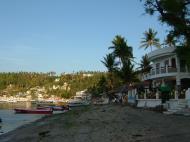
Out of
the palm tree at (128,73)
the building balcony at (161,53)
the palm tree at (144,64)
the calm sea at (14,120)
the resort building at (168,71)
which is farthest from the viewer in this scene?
the palm tree at (144,64)

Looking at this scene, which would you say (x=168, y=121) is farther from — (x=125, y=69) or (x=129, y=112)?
(x=125, y=69)

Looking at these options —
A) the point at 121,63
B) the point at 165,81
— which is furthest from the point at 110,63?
the point at 165,81

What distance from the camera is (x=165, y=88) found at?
1374 inches

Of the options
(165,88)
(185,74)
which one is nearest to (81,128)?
(165,88)

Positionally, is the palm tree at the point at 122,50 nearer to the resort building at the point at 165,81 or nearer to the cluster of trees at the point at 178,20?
the resort building at the point at 165,81

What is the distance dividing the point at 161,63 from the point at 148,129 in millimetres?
34275

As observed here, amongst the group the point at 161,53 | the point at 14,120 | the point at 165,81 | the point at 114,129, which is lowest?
the point at 14,120

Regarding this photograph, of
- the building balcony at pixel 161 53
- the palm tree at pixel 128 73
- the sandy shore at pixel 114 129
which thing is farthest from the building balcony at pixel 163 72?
the sandy shore at pixel 114 129

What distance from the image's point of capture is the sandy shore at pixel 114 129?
1975 centimetres

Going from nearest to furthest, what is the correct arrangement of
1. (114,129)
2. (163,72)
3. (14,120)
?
(114,129)
(163,72)
(14,120)

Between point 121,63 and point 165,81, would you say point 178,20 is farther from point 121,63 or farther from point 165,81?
point 121,63

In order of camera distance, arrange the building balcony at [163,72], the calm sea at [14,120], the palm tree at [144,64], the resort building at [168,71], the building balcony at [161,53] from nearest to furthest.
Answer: the resort building at [168,71] < the building balcony at [163,72] < the building balcony at [161,53] < the calm sea at [14,120] < the palm tree at [144,64]

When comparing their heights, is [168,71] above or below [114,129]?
above

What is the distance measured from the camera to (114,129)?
71.2 ft
